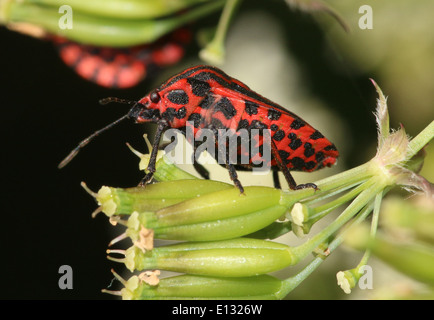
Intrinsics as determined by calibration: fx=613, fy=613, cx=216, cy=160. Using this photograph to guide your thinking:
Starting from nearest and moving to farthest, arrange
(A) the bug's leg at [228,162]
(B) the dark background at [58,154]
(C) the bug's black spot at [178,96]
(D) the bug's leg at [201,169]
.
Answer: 1. (A) the bug's leg at [228,162]
2. (C) the bug's black spot at [178,96]
3. (D) the bug's leg at [201,169]
4. (B) the dark background at [58,154]

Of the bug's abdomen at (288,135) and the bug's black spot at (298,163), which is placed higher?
the bug's abdomen at (288,135)

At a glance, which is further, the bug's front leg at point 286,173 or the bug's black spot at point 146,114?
the bug's black spot at point 146,114

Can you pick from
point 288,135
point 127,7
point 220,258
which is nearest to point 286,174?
point 288,135

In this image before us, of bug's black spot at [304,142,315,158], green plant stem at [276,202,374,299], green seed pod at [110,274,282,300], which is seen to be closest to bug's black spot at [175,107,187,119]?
bug's black spot at [304,142,315,158]

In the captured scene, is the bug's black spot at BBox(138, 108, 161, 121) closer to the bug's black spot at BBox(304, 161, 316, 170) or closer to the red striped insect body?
the bug's black spot at BBox(304, 161, 316, 170)

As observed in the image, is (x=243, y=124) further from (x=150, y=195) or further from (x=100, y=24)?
(x=100, y=24)

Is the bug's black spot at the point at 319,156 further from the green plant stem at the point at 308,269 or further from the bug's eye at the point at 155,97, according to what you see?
the bug's eye at the point at 155,97

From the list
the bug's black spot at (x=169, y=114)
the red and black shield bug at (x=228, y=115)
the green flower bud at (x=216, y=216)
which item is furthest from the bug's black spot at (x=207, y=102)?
the green flower bud at (x=216, y=216)
